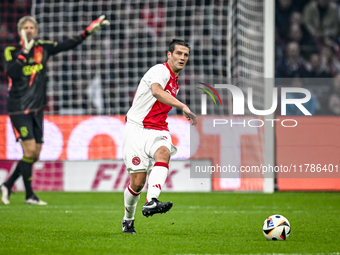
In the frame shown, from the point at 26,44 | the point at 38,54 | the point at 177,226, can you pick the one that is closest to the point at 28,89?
the point at 38,54

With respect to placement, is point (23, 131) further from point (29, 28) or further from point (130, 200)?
point (130, 200)

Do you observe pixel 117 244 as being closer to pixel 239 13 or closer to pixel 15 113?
pixel 15 113

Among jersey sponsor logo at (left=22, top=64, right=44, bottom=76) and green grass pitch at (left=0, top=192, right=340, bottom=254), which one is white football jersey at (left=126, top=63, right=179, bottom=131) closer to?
green grass pitch at (left=0, top=192, right=340, bottom=254)

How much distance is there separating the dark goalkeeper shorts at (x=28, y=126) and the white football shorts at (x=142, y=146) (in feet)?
10.4

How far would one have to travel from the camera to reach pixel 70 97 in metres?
12.2

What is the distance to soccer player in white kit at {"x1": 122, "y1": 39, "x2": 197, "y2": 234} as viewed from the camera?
184 inches

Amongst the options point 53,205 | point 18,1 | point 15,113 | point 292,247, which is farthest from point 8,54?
point 18,1

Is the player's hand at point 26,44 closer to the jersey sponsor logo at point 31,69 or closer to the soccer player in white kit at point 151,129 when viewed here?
the jersey sponsor logo at point 31,69

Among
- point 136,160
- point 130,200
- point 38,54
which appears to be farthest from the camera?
point 38,54

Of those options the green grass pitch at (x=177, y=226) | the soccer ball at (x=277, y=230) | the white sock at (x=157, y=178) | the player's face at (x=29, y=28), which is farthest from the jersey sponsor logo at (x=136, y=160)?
the player's face at (x=29, y=28)

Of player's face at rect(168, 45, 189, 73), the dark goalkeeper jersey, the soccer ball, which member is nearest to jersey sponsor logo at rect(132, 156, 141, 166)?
player's face at rect(168, 45, 189, 73)

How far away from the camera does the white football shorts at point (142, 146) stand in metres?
4.76

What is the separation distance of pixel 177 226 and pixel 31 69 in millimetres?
3539

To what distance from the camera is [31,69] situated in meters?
7.90
